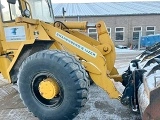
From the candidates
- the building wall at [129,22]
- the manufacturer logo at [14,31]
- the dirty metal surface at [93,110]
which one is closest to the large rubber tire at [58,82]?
the dirty metal surface at [93,110]

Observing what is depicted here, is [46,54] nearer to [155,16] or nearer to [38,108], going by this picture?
[38,108]

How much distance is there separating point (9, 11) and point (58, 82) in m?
1.95

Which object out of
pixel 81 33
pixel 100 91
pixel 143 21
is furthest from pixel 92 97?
pixel 143 21

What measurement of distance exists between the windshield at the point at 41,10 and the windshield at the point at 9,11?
29cm

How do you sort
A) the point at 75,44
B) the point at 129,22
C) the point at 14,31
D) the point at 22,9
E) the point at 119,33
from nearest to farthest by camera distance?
the point at 75,44
the point at 22,9
the point at 14,31
the point at 129,22
the point at 119,33

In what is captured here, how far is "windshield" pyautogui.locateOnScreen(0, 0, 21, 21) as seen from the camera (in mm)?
4023

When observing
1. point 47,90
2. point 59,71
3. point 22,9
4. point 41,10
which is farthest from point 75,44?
point 41,10

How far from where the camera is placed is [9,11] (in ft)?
13.6

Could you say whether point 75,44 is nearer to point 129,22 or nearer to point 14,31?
point 14,31

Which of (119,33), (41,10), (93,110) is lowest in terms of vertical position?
(119,33)

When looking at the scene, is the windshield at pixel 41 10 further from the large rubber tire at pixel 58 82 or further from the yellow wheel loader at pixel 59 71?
the large rubber tire at pixel 58 82

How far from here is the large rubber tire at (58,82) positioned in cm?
297

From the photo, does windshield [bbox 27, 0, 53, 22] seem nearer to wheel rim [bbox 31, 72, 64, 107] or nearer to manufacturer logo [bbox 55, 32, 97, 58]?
manufacturer logo [bbox 55, 32, 97, 58]

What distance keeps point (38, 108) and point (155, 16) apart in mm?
20214
